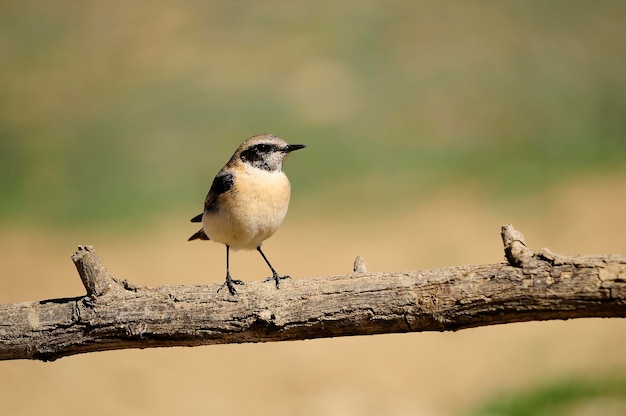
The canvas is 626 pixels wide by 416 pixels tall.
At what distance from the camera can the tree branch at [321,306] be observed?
2.56m

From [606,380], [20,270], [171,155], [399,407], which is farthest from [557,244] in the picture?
[20,270]

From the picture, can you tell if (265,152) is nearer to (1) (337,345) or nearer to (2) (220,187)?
(2) (220,187)

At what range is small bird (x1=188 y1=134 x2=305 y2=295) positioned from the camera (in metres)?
3.63

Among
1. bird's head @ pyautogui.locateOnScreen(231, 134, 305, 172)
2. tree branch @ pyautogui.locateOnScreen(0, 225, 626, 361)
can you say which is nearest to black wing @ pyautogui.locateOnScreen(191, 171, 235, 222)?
bird's head @ pyautogui.locateOnScreen(231, 134, 305, 172)

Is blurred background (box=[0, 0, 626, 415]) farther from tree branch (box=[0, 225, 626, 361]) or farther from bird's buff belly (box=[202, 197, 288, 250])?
tree branch (box=[0, 225, 626, 361])

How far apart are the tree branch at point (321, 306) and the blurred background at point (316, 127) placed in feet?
12.6

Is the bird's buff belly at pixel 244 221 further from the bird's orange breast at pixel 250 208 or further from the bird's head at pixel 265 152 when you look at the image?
the bird's head at pixel 265 152

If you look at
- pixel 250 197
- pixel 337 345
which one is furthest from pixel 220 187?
pixel 337 345

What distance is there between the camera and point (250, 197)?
3.62m

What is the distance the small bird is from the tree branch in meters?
0.64

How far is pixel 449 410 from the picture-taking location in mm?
5422

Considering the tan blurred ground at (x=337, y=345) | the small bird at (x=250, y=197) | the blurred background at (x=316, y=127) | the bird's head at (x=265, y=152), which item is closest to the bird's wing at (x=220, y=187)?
the small bird at (x=250, y=197)

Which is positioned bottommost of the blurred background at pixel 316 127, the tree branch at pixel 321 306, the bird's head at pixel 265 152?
the tree branch at pixel 321 306

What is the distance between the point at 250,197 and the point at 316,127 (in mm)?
4290
